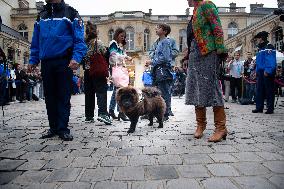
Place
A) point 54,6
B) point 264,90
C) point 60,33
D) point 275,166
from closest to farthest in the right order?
1. point 275,166
2. point 60,33
3. point 54,6
4. point 264,90

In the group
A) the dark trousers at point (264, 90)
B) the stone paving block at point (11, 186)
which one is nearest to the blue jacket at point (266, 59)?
the dark trousers at point (264, 90)

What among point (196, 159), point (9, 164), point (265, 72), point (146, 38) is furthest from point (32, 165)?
point (146, 38)

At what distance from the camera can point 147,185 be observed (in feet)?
8.25

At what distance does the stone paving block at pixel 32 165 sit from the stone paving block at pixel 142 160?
0.89 meters

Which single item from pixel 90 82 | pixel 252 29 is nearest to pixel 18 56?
pixel 252 29

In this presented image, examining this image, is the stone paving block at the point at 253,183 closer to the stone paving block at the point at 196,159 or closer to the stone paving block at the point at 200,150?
the stone paving block at the point at 196,159

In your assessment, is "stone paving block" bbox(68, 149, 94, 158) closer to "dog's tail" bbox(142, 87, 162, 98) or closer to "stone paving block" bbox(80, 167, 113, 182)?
"stone paving block" bbox(80, 167, 113, 182)

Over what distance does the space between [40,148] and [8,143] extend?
0.66m

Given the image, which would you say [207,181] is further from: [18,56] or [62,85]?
[18,56]

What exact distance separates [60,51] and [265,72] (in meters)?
5.60

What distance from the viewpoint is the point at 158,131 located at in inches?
207

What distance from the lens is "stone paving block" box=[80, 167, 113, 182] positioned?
2.68 metres

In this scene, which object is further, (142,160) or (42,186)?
(142,160)

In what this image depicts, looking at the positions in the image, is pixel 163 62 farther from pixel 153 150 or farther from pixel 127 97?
pixel 153 150
